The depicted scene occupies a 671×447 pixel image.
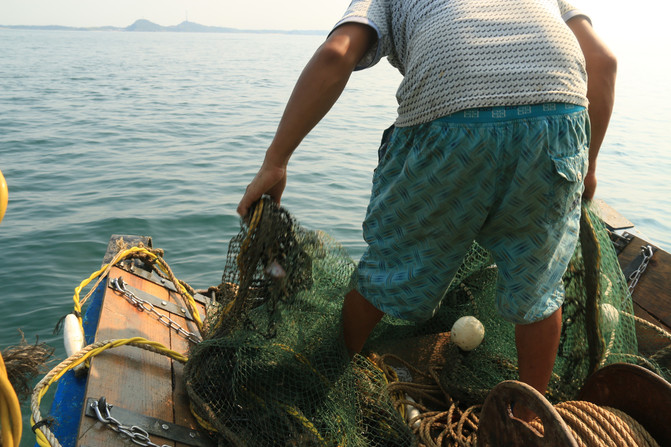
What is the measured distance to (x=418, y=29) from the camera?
206 centimetres

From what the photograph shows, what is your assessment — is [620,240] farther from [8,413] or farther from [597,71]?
[8,413]

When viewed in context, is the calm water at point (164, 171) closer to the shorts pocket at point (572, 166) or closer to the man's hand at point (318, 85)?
the man's hand at point (318, 85)

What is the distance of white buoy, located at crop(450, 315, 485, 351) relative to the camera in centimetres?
288

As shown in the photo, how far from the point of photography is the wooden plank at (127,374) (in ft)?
7.12

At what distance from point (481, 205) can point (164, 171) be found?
351 inches

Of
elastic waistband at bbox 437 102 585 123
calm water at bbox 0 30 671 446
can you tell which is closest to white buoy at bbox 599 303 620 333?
elastic waistband at bbox 437 102 585 123

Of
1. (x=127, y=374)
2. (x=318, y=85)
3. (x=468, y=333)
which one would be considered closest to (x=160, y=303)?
(x=127, y=374)

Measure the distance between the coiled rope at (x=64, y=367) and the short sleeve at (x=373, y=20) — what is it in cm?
152

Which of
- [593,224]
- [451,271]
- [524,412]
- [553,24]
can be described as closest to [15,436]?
[451,271]

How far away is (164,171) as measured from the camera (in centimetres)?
1020

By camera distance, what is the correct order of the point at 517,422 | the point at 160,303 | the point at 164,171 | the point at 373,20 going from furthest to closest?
the point at 164,171, the point at 160,303, the point at 373,20, the point at 517,422

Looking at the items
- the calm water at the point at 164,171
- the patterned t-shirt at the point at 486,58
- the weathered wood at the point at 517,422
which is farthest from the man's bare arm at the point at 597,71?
the calm water at the point at 164,171

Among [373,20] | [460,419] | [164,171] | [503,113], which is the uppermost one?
[373,20]

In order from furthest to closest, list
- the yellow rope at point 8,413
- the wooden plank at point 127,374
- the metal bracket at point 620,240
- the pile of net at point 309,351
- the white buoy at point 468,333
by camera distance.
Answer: the metal bracket at point 620,240, the white buoy at point 468,333, the pile of net at point 309,351, the wooden plank at point 127,374, the yellow rope at point 8,413
